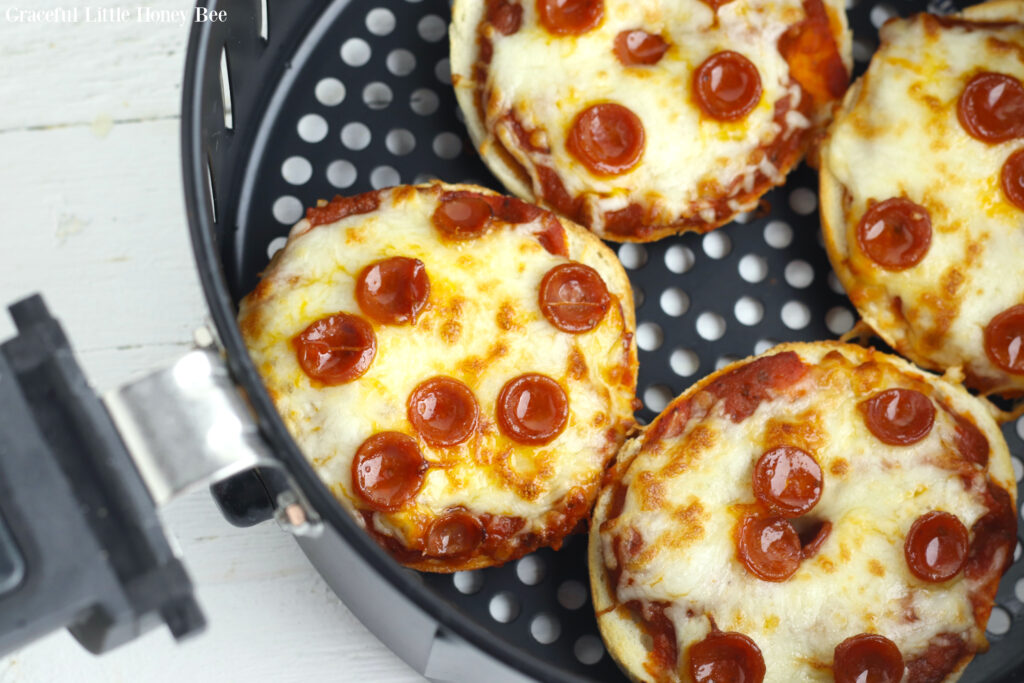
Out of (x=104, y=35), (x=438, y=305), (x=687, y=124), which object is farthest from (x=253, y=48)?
(x=687, y=124)

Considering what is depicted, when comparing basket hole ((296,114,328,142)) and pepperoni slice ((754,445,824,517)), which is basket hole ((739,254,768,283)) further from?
basket hole ((296,114,328,142))

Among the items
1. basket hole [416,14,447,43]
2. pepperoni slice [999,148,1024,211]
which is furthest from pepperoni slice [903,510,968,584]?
basket hole [416,14,447,43]

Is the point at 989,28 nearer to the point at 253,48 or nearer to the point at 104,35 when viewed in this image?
the point at 253,48

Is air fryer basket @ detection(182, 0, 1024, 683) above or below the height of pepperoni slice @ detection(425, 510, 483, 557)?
above

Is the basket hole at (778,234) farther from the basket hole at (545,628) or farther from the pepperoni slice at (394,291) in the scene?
the basket hole at (545,628)

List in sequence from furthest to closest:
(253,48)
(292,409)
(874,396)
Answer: (253,48) → (874,396) → (292,409)

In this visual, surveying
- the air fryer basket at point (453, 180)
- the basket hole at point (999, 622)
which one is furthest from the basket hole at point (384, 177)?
the basket hole at point (999, 622)
